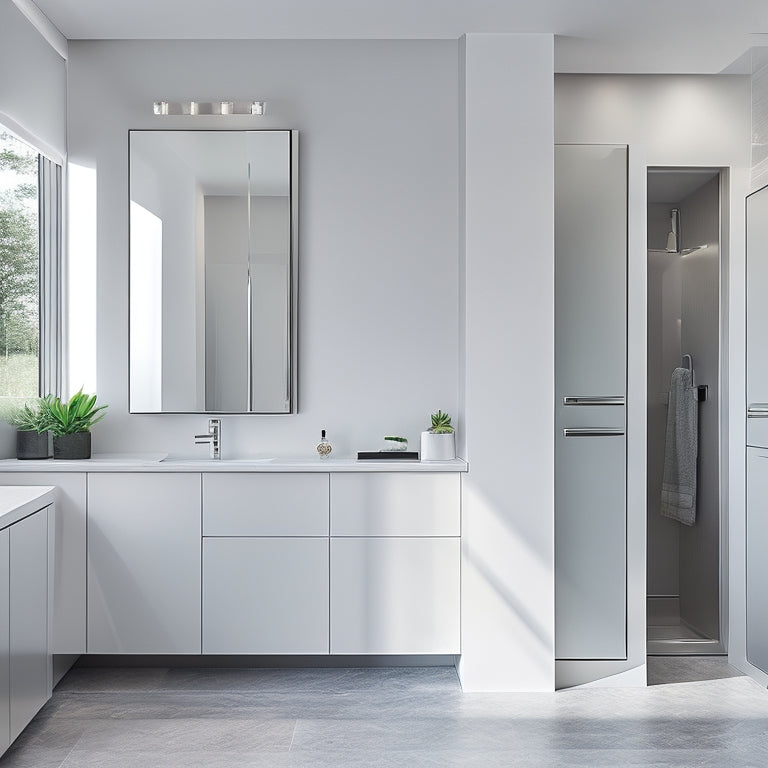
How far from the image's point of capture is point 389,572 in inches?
127

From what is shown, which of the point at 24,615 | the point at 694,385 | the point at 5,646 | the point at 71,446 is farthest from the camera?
the point at 694,385

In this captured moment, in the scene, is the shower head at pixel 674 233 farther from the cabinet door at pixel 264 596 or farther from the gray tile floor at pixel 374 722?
the cabinet door at pixel 264 596

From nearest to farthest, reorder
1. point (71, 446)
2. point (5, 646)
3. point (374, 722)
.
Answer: point (5, 646) → point (374, 722) → point (71, 446)

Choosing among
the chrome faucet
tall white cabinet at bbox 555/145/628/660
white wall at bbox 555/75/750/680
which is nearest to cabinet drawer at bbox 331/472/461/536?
tall white cabinet at bbox 555/145/628/660

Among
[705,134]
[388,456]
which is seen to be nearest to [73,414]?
[388,456]

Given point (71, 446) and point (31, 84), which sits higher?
point (31, 84)

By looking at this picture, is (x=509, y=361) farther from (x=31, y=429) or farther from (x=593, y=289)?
(x=31, y=429)

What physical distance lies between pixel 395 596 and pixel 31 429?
1.69m

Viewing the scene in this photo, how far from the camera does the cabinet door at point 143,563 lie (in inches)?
126

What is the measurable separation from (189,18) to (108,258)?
1.11m

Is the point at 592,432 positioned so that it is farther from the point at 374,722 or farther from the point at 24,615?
the point at 24,615

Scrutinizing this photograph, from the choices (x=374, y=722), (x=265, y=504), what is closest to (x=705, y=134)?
(x=265, y=504)

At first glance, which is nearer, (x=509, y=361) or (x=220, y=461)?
(x=509, y=361)

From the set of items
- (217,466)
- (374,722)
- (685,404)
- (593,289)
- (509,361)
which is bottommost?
(374,722)
